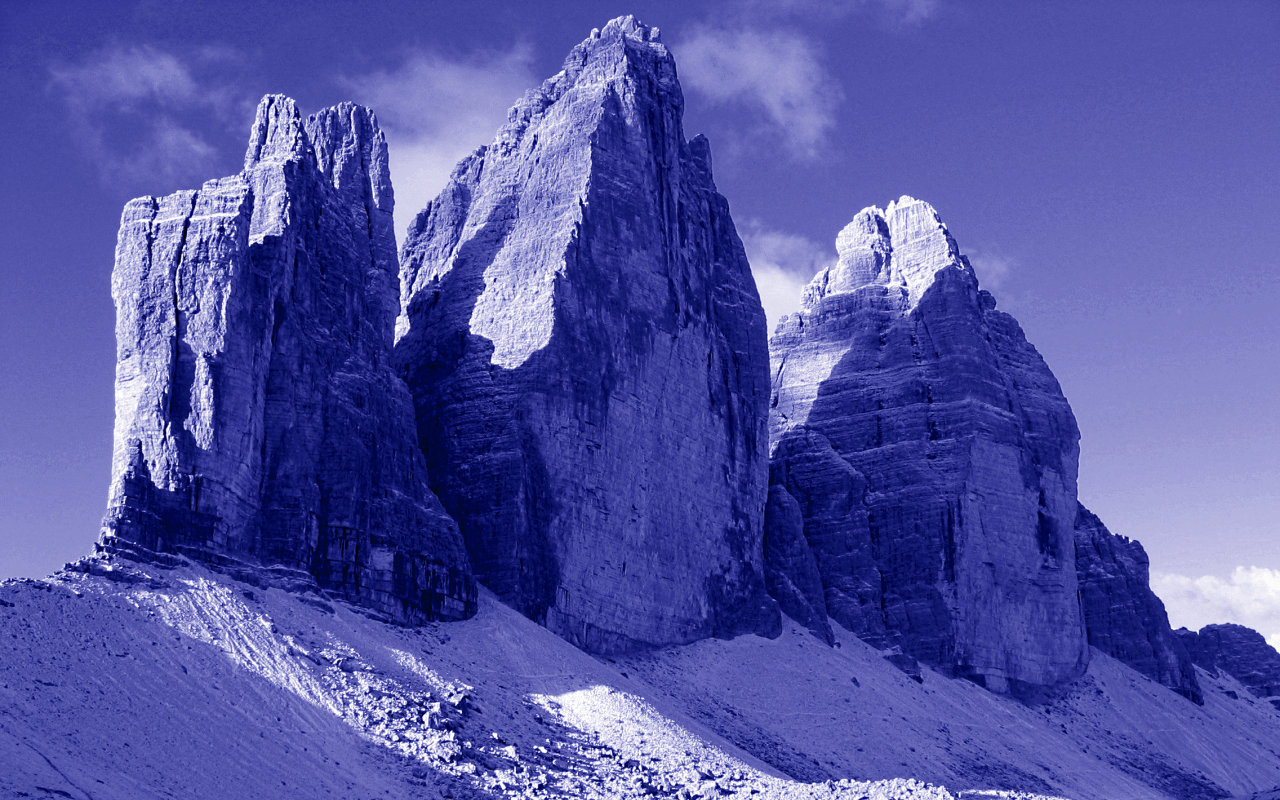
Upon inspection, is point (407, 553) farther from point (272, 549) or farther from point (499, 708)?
point (499, 708)

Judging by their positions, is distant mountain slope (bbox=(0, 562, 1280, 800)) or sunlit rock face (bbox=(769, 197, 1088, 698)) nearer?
distant mountain slope (bbox=(0, 562, 1280, 800))

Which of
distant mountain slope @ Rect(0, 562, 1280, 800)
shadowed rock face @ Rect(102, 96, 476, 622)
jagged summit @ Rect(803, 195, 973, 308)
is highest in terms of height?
jagged summit @ Rect(803, 195, 973, 308)

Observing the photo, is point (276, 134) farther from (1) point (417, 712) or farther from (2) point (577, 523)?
(1) point (417, 712)

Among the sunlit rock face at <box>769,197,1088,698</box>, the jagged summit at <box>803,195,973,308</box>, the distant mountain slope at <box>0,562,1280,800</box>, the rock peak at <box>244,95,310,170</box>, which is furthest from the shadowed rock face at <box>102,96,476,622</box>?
the jagged summit at <box>803,195,973,308</box>

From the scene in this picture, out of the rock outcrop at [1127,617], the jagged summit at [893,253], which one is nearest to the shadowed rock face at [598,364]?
the jagged summit at [893,253]

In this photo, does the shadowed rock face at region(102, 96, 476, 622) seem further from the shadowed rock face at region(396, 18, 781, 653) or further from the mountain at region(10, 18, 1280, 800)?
the shadowed rock face at region(396, 18, 781, 653)

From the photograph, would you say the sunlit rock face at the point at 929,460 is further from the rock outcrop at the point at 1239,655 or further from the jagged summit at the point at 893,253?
the rock outcrop at the point at 1239,655
